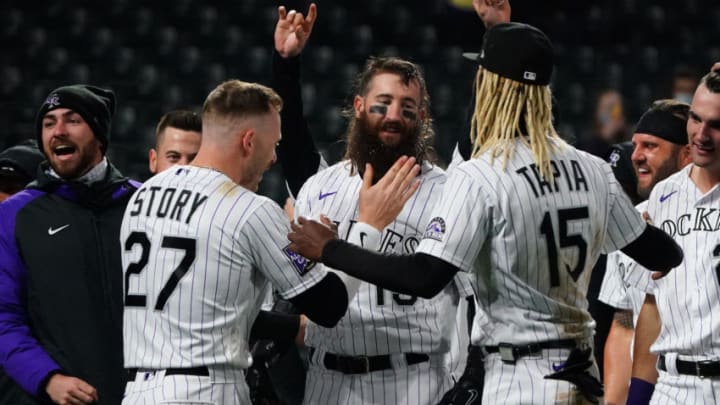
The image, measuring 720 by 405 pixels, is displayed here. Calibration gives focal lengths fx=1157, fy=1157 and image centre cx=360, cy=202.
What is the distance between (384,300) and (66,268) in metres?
1.20

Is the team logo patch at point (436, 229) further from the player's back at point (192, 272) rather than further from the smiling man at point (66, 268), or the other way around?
the smiling man at point (66, 268)

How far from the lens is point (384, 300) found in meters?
4.37

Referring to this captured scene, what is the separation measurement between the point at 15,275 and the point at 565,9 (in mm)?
10165

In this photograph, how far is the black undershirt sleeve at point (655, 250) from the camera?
3.92 meters

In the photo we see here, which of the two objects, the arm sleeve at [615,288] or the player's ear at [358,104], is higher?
the player's ear at [358,104]

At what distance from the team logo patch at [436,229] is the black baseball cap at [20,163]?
2.52m

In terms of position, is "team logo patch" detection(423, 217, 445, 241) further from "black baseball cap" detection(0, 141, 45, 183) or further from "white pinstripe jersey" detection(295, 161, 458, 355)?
"black baseball cap" detection(0, 141, 45, 183)

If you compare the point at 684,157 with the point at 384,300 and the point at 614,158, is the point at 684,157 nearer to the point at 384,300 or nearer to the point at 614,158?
the point at 614,158

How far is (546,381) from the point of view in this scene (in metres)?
3.65

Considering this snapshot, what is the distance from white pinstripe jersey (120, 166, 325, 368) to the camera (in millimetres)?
3748

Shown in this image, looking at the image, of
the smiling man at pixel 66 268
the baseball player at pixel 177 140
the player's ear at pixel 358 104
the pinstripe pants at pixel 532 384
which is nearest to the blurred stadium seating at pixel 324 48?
the baseball player at pixel 177 140

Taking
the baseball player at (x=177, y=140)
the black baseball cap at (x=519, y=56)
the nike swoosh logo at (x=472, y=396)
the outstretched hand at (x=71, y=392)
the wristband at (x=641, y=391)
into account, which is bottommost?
the wristband at (x=641, y=391)

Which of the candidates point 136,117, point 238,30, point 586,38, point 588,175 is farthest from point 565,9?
point 588,175

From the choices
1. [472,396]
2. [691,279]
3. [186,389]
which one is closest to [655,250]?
[691,279]
